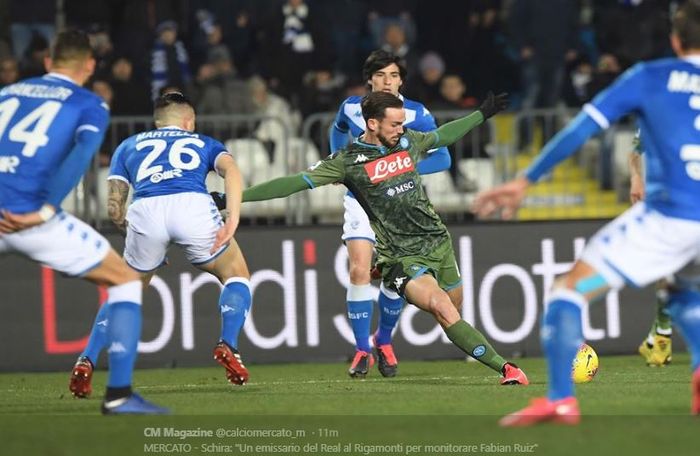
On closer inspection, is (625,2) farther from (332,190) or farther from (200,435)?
(200,435)

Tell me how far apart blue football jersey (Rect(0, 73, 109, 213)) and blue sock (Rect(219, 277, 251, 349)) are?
2922 mm

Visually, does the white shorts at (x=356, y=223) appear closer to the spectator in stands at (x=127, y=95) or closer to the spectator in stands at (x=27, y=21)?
the spectator in stands at (x=127, y=95)

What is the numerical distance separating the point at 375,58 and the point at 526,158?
4.87 meters

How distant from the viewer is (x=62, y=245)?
905 cm

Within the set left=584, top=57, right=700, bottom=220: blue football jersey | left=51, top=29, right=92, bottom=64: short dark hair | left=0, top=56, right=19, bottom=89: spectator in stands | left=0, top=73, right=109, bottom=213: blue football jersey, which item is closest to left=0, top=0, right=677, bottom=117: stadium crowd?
left=0, top=56, right=19, bottom=89: spectator in stands

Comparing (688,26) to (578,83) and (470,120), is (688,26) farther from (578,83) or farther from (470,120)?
(578,83)

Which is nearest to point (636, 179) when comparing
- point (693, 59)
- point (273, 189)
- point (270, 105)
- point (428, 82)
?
point (273, 189)

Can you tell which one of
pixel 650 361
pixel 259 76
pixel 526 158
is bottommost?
pixel 650 361

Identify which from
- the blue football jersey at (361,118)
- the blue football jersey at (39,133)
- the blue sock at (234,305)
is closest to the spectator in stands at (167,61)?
the blue football jersey at (361,118)

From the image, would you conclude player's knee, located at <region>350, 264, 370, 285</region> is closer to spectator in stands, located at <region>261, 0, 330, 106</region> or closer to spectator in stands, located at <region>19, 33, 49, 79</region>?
spectator in stands, located at <region>19, 33, 49, 79</region>

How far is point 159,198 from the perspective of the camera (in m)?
11.9

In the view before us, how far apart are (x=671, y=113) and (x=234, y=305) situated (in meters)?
4.71

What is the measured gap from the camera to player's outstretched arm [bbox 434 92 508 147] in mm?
12039

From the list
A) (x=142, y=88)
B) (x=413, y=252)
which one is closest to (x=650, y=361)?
(x=413, y=252)
